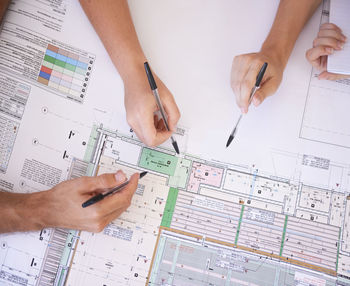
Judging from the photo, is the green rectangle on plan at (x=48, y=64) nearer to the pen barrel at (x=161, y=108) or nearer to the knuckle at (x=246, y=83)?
the pen barrel at (x=161, y=108)

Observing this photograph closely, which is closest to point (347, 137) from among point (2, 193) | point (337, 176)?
point (337, 176)

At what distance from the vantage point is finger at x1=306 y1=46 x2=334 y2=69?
1.04 m

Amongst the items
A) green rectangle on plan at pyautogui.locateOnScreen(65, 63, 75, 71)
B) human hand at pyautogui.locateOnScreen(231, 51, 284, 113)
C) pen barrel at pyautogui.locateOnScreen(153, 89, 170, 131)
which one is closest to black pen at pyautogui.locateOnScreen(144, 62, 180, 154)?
pen barrel at pyautogui.locateOnScreen(153, 89, 170, 131)

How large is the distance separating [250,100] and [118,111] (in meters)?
0.43

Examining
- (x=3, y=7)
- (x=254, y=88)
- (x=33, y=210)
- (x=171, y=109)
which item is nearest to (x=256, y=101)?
(x=254, y=88)

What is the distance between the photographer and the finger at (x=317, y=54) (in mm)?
1041

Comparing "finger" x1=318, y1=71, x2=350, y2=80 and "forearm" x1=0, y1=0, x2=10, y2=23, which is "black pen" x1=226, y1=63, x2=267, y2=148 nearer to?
"finger" x1=318, y1=71, x2=350, y2=80

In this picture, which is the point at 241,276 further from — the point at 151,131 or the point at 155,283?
the point at 151,131

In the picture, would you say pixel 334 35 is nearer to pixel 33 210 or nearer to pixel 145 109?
pixel 145 109

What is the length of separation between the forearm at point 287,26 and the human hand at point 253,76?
4cm

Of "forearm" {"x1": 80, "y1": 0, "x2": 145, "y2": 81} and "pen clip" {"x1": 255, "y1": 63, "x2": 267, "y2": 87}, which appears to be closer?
"pen clip" {"x1": 255, "y1": 63, "x2": 267, "y2": 87}

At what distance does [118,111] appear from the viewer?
1.08 m

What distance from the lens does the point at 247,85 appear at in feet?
3.30

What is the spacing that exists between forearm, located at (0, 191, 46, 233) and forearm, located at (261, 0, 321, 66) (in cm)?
87
